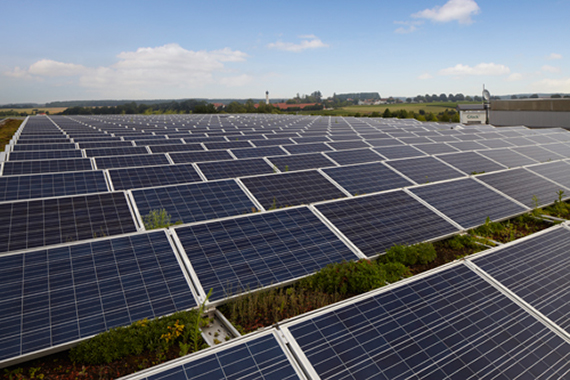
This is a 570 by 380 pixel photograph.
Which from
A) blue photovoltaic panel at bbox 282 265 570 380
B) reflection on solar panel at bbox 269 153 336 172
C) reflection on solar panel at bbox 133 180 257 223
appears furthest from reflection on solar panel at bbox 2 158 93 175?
blue photovoltaic panel at bbox 282 265 570 380

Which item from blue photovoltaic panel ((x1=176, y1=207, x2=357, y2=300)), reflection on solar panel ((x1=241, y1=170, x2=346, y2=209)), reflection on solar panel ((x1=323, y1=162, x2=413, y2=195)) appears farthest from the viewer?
reflection on solar panel ((x1=323, y1=162, x2=413, y2=195))

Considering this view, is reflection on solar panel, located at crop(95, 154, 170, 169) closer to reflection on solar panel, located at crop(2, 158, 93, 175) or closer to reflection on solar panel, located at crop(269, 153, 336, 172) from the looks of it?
reflection on solar panel, located at crop(2, 158, 93, 175)

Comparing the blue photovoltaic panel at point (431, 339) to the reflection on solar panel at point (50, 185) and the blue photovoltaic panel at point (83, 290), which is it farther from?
the reflection on solar panel at point (50, 185)

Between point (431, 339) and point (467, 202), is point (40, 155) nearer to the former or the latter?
point (431, 339)

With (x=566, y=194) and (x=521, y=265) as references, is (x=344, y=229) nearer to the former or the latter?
(x=521, y=265)

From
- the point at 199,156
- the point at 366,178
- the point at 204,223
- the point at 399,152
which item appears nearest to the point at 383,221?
the point at 366,178

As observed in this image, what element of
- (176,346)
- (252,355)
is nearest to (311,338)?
(252,355)
